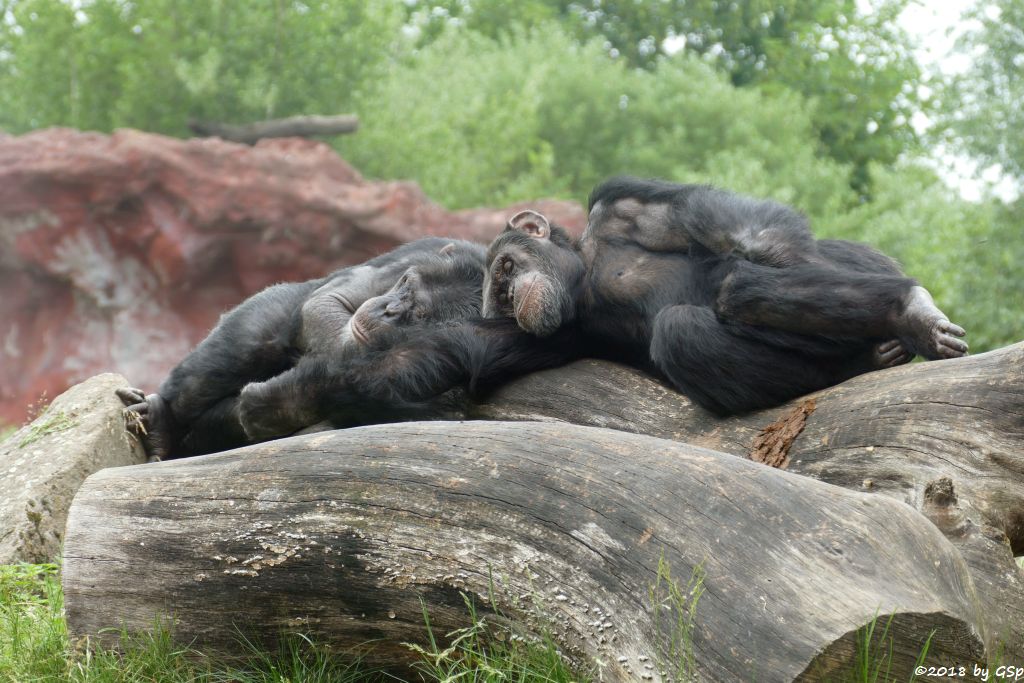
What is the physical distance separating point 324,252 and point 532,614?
9804mm

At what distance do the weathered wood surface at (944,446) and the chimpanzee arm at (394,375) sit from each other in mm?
831

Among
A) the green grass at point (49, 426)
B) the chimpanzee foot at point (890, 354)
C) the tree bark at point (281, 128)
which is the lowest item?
the tree bark at point (281, 128)

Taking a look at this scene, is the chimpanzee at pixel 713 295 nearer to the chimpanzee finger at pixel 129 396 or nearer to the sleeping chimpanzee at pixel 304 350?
the sleeping chimpanzee at pixel 304 350

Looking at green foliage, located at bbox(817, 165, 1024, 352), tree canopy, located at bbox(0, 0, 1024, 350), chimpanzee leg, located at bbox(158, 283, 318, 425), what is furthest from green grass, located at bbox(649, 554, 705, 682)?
tree canopy, located at bbox(0, 0, 1024, 350)

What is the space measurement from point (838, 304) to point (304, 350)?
2.14 meters

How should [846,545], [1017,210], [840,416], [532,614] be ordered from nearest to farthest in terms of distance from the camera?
[846,545] → [532,614] → [840,416] → [1017,210]

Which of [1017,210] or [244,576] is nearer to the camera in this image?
[244,576]

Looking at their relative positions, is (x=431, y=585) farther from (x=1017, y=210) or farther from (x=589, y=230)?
(x=1017, y=210)

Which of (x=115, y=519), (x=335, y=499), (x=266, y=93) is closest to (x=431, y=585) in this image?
(x=335, y=499)

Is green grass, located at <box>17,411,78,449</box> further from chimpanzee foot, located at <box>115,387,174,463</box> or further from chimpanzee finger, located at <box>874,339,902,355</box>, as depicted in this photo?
chimpanzee finger, located at <box>874,339,902,355</box>

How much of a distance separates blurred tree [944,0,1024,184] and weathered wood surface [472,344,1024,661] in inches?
317

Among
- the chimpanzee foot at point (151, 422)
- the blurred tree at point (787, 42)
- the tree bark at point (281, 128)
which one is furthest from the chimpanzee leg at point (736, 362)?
the blurred tree at point (787, 42)

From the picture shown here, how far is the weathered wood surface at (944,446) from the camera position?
2.88m

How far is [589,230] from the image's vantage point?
14.4 ft
